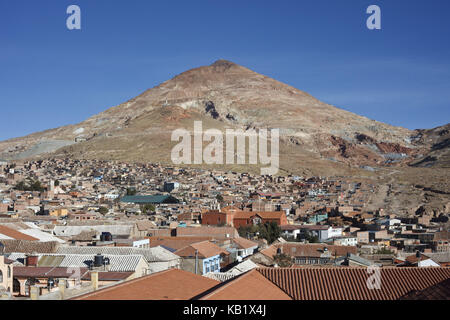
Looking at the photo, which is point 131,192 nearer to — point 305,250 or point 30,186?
point 30,186

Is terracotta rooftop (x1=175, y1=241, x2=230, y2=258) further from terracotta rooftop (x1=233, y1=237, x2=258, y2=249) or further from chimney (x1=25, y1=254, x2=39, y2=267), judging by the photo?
chimney (x1=25, y1=254, x2=39, y2=267)

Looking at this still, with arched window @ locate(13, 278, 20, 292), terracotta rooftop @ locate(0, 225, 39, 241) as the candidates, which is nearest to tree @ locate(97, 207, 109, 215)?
terracotta rooftop @ locate(0, 225, 39, 241)

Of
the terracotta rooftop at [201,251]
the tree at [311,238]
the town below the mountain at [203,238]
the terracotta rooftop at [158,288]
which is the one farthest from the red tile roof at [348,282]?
the tree at [311,238]

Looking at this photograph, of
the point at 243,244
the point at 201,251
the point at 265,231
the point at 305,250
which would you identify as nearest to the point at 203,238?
the point at 243,244

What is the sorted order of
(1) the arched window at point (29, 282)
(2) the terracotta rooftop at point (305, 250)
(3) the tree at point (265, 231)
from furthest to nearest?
(3) the tree at point (265, 231) → (2) the terracotta rooftop at point (305, 250) → (1) the arched window at point (29, 282)

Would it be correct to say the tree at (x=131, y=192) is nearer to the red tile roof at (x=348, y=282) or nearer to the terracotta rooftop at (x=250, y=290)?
the red tile roof at (x=348, y=282)

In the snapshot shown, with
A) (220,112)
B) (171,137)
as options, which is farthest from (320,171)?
(220,112)
